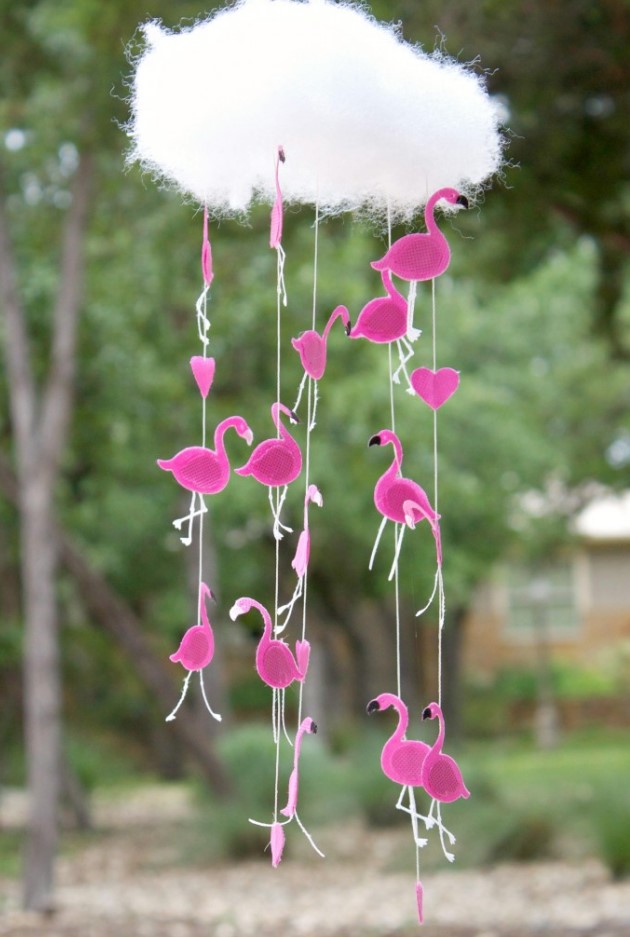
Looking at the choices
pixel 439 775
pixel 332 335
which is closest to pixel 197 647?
pixel 439 775

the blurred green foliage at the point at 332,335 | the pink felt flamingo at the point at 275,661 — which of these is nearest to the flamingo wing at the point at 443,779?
the pink felt flamingo at the point at 275,661

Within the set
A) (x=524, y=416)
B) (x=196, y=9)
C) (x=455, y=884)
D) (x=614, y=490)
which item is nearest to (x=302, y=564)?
(x=196, y=9)

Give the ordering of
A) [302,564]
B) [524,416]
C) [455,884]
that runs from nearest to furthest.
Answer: [302,564], [455,884], [524,416]

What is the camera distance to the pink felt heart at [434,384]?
5.27 feet

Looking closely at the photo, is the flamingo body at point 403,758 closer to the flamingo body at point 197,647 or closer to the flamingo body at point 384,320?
the flamingo body at point 197,647

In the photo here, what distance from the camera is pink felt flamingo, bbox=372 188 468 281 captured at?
1.59 meters

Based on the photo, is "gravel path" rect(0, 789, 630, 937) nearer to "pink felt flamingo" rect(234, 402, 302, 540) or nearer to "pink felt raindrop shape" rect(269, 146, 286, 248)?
"pink felt flamingo" rect(234, 402, 302, 540)

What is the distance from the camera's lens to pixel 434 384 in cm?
162

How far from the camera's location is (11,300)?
6.11 m

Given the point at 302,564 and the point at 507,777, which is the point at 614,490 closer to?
the point at 507,777

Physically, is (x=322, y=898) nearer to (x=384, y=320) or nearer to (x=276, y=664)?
(x=276, y=664)

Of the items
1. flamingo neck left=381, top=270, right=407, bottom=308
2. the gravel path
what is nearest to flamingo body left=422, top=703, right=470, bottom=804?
flamingo neck left=381, top=270, right=407, bottom=308

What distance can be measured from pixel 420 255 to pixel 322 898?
5499mm

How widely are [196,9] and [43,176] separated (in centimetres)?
338
